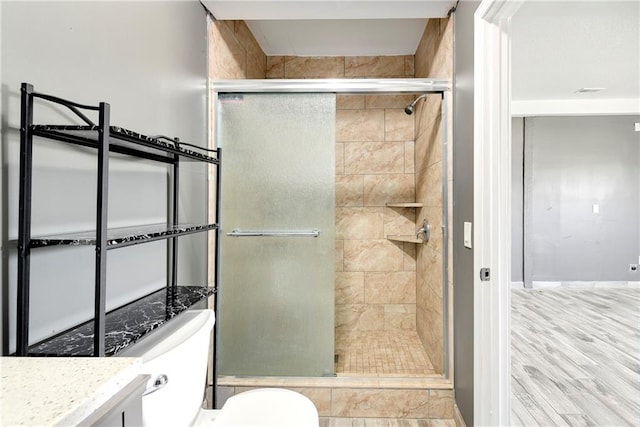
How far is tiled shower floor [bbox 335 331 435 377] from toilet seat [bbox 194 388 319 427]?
84 centimetres

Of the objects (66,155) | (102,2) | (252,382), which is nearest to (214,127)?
(102,2)

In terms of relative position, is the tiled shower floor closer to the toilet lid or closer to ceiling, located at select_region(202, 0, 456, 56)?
the toilet lid

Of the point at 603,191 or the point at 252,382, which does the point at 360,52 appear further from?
the point at 603,191

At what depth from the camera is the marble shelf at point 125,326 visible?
89cm

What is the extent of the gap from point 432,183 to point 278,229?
1.09 metres

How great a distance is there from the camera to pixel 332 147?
206 cm

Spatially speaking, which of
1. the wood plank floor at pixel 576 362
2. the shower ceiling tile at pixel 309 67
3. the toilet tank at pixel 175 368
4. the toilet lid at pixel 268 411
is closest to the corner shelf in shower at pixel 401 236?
the wood plank floor at pixel 576 362

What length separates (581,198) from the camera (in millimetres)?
5094

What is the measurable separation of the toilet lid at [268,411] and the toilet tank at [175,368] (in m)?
0.13

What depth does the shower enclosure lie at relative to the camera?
2064 millimetres

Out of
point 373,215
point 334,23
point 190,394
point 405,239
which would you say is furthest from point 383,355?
point 334,23

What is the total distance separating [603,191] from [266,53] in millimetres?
5068

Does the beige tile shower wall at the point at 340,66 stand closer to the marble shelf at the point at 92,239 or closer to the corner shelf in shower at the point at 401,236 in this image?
the corner shelf in shower at the point at 401,236

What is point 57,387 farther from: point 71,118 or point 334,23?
point 334,23
